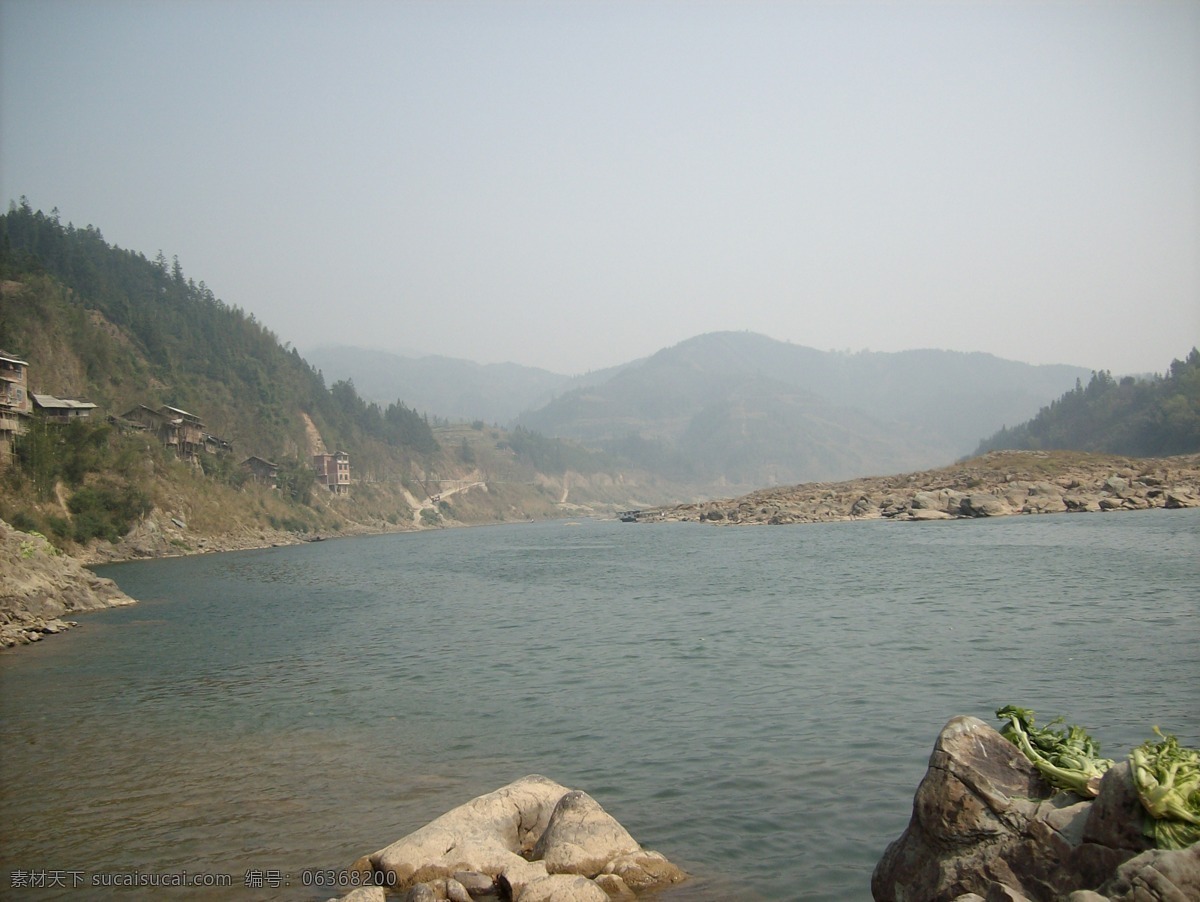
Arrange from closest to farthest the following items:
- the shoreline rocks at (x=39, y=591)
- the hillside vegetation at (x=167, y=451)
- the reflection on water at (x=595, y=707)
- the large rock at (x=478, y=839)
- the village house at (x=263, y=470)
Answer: the large rock at (x=478, y=839)
the reflection on water at (x=595, y=707)
the shoreline rocks at (x=39, y=591)
the hillside vegetation at (x=167, y=451)
the village house at (x=263, y=470)

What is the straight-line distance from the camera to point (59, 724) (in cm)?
1831

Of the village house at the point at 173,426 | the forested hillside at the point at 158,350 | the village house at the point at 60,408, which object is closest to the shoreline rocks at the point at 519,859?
the village house at the point at 60,408

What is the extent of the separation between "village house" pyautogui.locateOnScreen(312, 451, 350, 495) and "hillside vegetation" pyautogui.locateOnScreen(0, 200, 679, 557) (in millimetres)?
1933

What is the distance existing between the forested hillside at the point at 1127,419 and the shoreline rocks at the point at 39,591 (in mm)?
112368

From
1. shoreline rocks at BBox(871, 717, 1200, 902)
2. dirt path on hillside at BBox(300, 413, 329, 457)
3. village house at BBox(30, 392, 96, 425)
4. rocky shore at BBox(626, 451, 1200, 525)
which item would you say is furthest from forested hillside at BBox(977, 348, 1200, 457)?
village house at BBox(30, 392, 96, 425)

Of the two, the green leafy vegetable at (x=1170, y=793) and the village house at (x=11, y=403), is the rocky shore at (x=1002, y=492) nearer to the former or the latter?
the village house at (x=11, y=403)

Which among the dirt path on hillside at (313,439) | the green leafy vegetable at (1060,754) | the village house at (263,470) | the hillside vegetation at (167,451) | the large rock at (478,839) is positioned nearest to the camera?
the green leafy vegetable at (1060,754)

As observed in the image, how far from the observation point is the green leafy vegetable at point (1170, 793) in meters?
6.46

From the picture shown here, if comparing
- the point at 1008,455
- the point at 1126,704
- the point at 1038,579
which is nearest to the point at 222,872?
the point at 1126,704

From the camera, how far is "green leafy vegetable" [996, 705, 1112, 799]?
25.5ft

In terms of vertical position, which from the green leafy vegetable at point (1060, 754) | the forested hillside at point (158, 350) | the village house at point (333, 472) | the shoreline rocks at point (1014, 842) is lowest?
the shoreline rocks at point (1014, 842)

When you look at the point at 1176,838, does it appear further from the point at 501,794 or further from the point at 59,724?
the point at 59,724

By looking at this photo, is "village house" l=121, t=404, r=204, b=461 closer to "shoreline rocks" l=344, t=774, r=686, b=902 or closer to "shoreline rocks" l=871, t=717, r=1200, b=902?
Result: "shoreline rocks" l=344, t=774, r=686, b=902

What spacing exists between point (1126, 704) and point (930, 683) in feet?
11.7
